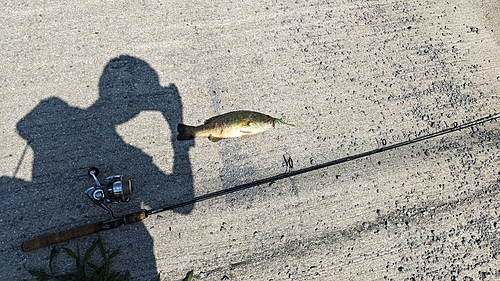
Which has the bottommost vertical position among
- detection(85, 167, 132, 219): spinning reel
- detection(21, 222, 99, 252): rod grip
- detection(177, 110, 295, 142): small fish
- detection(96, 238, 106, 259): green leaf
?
detection(96, 238, 106, 259): green leaf

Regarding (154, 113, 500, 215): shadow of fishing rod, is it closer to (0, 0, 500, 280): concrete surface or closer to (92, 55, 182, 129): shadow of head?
(0, 0, 500, 280): concrete surface

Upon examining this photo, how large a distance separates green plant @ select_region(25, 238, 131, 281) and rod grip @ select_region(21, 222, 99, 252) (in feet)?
0.29

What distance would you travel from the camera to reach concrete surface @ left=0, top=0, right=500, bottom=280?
3.13m

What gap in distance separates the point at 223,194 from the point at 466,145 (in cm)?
250

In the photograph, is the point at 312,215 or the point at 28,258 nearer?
the point at 28,258

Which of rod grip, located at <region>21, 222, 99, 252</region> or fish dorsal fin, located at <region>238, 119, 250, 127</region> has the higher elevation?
fish dorsal fin, located at <region>238, 119, 250, 127</region>

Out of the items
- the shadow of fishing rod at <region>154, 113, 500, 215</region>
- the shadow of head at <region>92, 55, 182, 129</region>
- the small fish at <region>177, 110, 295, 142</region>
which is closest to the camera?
the small fish at <region>177, 110, 295, 142</region>

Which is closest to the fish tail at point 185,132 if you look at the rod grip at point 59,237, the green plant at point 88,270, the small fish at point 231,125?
the small fish at point 231,125

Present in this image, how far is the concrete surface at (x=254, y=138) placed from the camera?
313 centimetres

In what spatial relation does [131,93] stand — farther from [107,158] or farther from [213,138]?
[213,138]

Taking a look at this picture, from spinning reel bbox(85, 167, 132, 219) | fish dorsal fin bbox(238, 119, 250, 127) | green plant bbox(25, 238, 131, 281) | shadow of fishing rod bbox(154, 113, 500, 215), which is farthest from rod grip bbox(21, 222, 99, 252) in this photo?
fish dorsal fin bbox(238, 119, 250, 127)

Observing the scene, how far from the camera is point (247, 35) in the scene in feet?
12.2

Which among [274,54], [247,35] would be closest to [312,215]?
[274,54]

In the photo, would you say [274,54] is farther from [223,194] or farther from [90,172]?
[90,172]
